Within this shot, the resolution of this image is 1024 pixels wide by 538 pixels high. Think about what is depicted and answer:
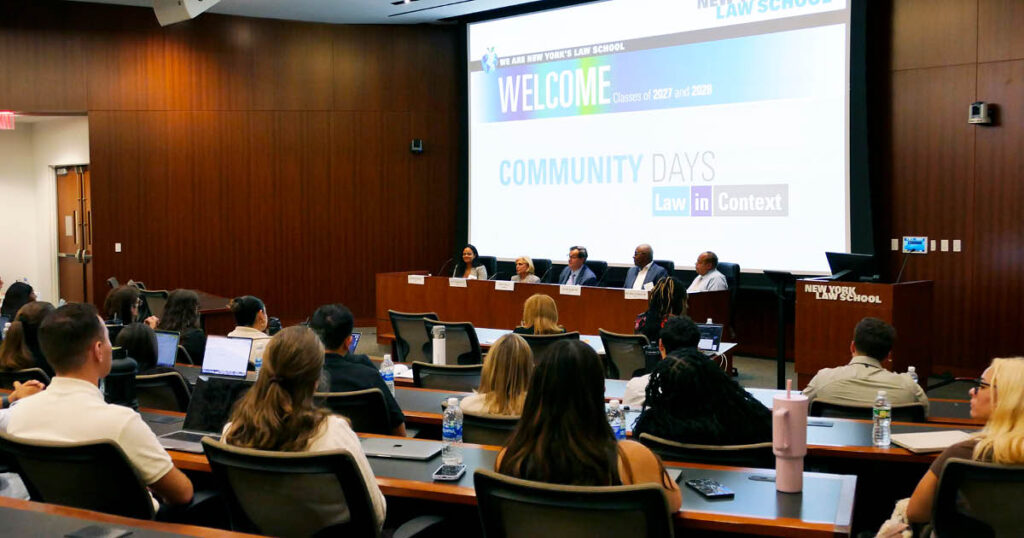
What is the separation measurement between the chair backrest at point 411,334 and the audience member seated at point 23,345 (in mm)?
2619

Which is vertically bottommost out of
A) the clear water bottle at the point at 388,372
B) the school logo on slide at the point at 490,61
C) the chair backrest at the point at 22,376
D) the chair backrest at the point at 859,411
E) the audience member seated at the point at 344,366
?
the chair backrest at the point at 859,411

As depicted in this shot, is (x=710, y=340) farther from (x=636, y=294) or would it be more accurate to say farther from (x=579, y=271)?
(x=579, y=271)

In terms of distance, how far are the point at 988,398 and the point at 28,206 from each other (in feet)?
48.6

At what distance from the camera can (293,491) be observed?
252cm

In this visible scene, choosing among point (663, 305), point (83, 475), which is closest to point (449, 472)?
point (83, 475)

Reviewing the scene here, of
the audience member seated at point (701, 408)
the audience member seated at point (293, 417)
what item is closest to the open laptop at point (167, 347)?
the audience member seated at point (293, 417)

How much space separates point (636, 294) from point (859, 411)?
4.26 metres

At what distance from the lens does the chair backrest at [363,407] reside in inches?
145

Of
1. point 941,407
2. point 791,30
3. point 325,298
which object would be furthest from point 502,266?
point 941,407

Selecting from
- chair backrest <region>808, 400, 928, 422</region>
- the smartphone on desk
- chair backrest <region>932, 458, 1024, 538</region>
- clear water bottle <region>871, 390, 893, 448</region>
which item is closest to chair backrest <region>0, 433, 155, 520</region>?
the smartphone on desk

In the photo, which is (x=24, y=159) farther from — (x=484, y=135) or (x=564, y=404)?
(x=564, y=404)

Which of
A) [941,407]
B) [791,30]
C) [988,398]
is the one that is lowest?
[941,407]

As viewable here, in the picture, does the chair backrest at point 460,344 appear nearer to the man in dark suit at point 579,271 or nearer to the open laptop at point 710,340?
the open laptop at point 710,340

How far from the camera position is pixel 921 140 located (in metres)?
8.75
